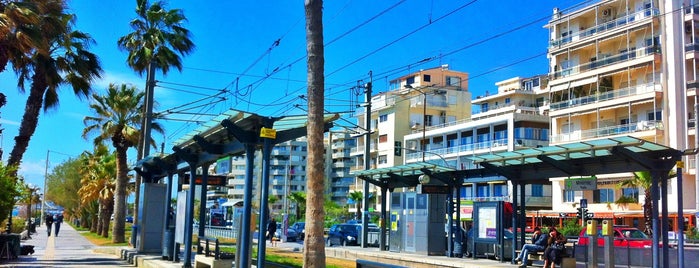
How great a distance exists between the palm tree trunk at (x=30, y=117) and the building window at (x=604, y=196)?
144 feet

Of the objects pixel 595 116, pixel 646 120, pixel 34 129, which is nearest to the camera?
pixel 34 129

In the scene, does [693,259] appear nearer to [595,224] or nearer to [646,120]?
[595,224]

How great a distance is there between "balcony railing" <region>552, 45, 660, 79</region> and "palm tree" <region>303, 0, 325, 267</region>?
143ft

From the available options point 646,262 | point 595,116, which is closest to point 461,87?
point 595,116

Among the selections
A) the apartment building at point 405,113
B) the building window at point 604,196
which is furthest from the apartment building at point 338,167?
the building window at point 604,196

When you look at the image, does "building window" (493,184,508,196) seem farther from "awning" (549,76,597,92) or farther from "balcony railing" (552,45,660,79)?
"balcony railing" (552,45,660,79)

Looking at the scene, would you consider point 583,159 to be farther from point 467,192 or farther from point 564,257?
point 467,192

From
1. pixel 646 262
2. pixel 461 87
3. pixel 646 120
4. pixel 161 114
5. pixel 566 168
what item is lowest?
pixel 646 262

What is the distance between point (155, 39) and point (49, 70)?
8006 mm

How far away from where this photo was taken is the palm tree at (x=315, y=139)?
1086cm

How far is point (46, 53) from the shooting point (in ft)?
68.2

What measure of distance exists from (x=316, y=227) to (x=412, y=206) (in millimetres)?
15631

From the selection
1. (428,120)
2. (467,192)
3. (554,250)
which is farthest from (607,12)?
(554,250)

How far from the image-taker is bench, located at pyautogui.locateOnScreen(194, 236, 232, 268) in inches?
570
